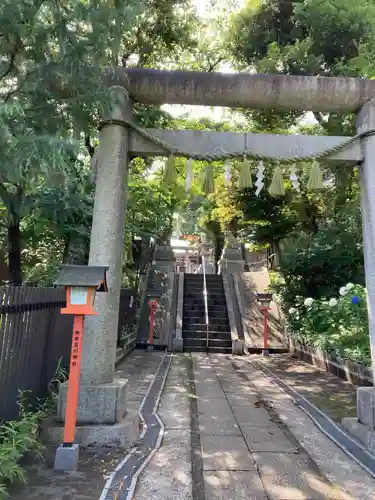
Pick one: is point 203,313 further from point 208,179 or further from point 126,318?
point 208,179

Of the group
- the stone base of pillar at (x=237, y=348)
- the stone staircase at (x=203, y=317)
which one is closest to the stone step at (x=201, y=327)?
the stone staircase at (x=203, y=317)

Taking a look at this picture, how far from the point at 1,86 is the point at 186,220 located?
25305mm

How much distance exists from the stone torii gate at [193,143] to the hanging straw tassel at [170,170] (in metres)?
0.17

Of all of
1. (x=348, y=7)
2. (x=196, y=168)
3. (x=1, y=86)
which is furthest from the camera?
(x=196, y=168)

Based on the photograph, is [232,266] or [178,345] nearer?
[178,345]

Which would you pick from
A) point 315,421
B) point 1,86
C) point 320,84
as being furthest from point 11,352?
point 320,84

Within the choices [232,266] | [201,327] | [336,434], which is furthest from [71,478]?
[232,266]

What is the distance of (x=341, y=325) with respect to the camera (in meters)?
9.20

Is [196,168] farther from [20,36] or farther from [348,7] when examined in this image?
[20,36]

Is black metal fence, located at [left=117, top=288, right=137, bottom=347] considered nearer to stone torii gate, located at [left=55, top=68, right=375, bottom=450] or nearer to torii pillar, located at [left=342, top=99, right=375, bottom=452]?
stone torii gate, located at [left=55, top=68, right=375, bottom=450]

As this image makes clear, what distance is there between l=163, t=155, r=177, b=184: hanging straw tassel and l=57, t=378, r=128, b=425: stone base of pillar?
2690 millimetres

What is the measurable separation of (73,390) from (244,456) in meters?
1.96

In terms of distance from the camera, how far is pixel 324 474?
374 cm

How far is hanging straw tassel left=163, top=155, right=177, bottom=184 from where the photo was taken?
196 inches
